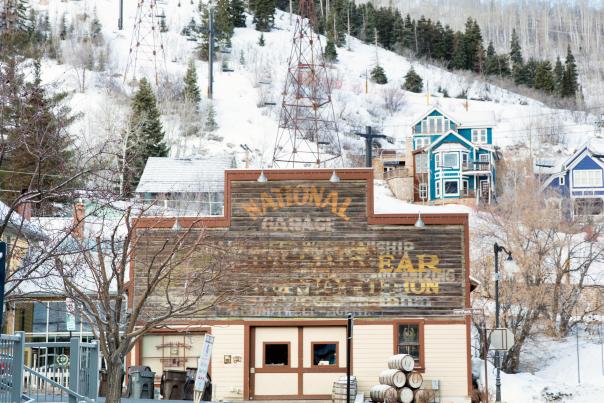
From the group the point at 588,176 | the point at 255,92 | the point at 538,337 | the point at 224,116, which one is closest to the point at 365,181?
the point at 538,337

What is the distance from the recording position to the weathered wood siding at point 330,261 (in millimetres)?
34344

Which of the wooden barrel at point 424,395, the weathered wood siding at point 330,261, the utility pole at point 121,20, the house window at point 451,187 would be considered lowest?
the wooden barrel at point 424,395

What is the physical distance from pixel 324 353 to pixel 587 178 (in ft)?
219

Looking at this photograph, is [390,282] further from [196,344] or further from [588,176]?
[588,176]

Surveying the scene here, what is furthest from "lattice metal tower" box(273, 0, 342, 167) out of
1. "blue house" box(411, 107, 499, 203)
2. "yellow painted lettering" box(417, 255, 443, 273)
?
"yellow painted lettering" box(417, 255, 443, 273)

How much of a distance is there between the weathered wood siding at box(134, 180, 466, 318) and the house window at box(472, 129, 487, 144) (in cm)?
6755

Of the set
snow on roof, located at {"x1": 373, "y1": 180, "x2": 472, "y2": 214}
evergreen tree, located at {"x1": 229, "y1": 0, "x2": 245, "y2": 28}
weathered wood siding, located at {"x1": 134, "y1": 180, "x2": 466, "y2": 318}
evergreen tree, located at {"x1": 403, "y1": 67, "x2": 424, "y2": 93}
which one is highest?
evergreen tree, located at {"x1": 229, "y1": 0, "x2": 245, "y2": 28}

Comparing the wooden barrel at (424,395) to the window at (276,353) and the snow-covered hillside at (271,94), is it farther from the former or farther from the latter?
the snow-covered hillside at (271,94)

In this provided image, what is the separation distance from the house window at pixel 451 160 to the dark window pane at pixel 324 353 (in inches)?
2370

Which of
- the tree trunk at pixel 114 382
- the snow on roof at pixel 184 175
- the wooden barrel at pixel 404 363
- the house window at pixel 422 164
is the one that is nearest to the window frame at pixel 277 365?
the wooden barrel at pixel 404 363

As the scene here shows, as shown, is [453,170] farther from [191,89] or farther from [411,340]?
[411,340]

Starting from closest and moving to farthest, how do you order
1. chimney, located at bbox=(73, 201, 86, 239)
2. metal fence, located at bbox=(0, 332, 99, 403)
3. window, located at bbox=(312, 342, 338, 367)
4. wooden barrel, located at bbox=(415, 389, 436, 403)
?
metal fence, located at bbox=(0, 332, 99, 403), chimney, located at bbox=(73, 201, 86, 239), wooden barrel, located at bbox=(415, 389, 436, 403), window, located at bbox=(312, 342, 338, 367)

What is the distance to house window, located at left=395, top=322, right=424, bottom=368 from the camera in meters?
34.0

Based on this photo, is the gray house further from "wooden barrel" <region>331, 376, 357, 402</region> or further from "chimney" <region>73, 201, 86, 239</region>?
"chimney" <region>73, 201, 86, 239</region>
